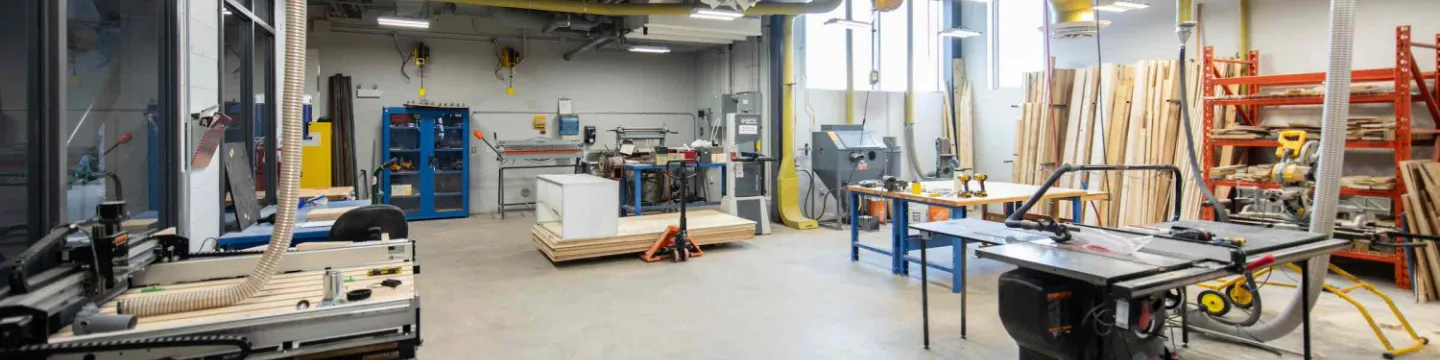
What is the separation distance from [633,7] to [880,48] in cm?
410

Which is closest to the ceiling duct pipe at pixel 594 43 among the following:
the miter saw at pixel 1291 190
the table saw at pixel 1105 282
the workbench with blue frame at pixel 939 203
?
the workbench with blue frame at pixel 939 203

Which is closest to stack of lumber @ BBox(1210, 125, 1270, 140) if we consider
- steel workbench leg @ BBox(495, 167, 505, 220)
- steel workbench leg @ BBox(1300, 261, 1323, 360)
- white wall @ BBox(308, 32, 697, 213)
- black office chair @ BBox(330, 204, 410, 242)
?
steel workbench leg @ BBox(1300, 261, 1323, 360)

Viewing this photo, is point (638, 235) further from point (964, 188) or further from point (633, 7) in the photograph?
point (964, 188)

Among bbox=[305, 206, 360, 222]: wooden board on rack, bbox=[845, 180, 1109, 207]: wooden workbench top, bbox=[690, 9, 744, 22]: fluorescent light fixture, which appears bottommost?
bbox=[305, 206, 360, 222]: wooden board on rack

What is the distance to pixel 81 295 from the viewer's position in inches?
75.0

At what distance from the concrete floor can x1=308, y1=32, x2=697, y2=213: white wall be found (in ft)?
12.2

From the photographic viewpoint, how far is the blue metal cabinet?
368 inches

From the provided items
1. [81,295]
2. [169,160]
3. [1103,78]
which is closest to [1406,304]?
[1103,78]

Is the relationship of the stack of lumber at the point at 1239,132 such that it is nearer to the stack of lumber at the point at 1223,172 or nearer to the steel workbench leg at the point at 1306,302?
the stack of lumber at the point at 1223,172

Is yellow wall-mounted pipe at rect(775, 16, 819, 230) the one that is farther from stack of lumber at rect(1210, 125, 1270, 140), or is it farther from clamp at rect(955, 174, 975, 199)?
stack of lumber at rect(1210, 125, 1270, 140)

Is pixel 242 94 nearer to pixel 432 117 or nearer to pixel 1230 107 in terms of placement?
pixel 432 117

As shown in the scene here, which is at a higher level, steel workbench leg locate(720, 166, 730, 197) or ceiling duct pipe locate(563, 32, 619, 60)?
ceiling duct pipe locate(563, 32, 619, 60)

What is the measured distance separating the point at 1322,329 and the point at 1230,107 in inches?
113

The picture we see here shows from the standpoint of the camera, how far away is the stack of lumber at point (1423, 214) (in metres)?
4.86
